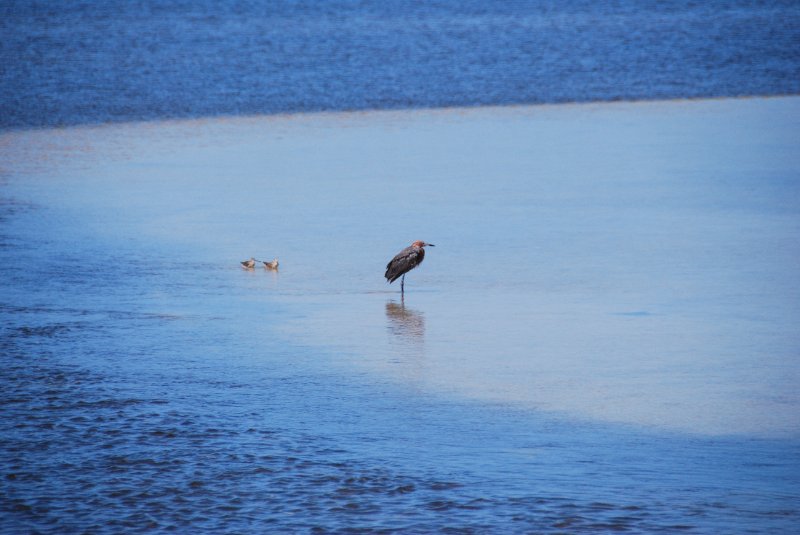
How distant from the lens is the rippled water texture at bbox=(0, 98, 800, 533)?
6.98 meters

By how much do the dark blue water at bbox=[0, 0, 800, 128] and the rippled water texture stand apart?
7815 millimetres

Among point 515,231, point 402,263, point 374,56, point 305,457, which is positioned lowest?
point 305,457

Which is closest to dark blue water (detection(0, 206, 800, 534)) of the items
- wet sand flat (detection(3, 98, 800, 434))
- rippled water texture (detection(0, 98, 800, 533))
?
rippled water texture (detection(0, 98, 800, 533))

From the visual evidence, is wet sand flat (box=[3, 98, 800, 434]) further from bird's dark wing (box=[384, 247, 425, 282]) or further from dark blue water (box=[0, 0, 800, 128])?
dark blue water (box=[0, 0, 800, 128])

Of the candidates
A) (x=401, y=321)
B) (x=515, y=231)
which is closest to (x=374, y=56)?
(x=515, y=231)

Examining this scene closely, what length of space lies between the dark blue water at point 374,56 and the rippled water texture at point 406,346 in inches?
308

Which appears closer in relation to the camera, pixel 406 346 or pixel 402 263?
pixel 406 346

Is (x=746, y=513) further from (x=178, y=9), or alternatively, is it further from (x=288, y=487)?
(x=178, y=9)

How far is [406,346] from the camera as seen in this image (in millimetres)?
9781

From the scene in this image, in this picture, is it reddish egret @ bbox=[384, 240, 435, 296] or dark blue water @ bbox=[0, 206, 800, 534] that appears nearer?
dark blue water @ bbox=[0, 206, 800, 534]

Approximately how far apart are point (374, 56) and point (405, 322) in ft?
74.9

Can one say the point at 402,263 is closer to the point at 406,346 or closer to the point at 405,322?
the point at 405,322

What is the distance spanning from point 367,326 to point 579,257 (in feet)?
10.0

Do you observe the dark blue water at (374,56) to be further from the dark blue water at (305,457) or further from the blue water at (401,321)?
the dark blue water at (305,457)
